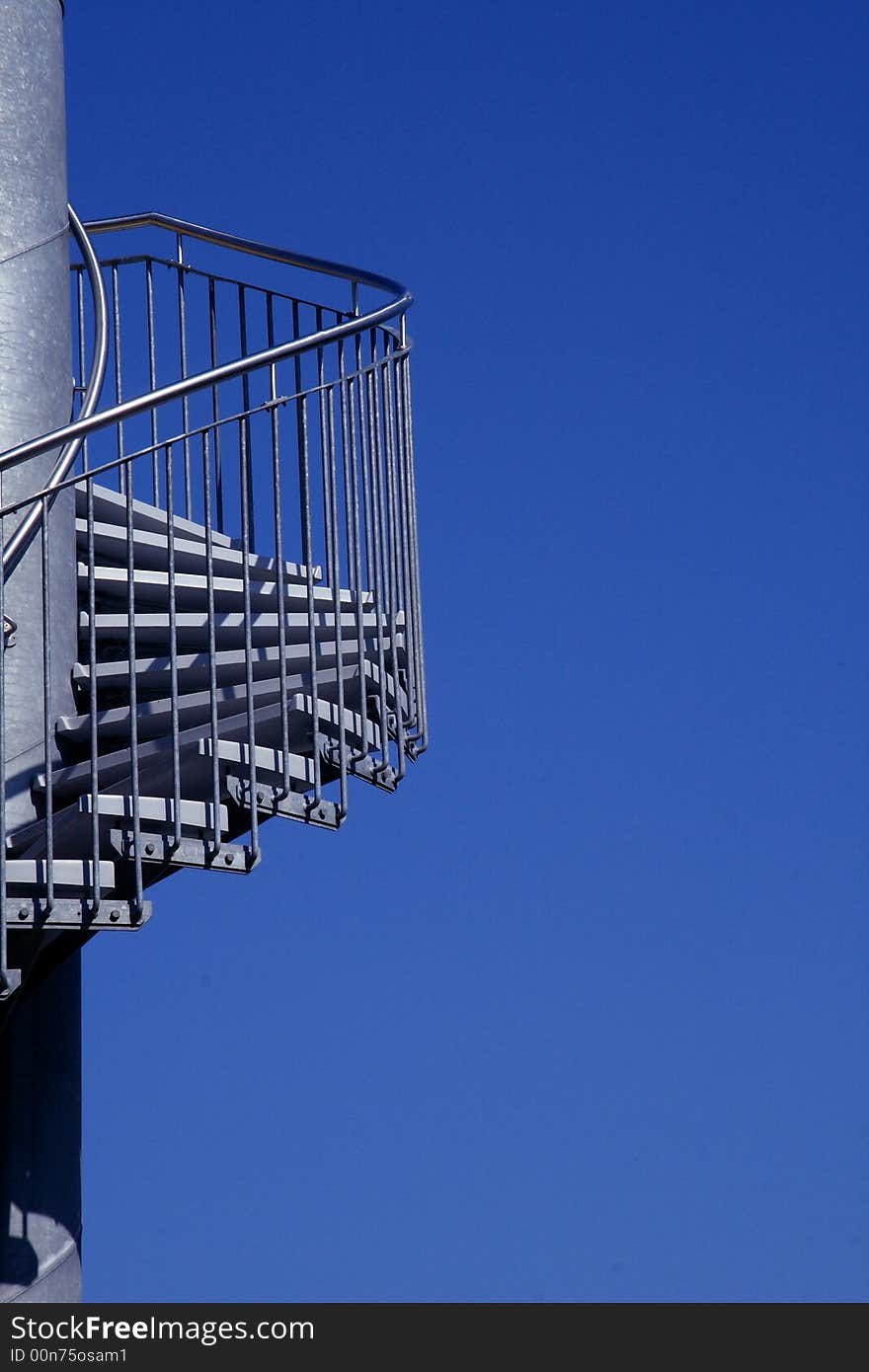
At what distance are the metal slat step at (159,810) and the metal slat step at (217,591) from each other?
3.59 ft

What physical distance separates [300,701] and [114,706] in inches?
44.9

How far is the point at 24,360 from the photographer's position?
589cm

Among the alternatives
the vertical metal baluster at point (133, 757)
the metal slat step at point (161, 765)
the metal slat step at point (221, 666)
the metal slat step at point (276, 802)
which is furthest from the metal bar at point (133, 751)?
the metal slat step at point (221, 666)

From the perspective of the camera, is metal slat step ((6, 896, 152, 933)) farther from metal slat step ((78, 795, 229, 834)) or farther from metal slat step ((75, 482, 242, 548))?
metal slat step ((75, 482, 242, 548))

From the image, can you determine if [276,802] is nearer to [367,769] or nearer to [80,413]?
[367,769]

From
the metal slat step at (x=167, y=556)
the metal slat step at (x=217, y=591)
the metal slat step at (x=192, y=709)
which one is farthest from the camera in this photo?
the metal slat step at (x=167, y=556)

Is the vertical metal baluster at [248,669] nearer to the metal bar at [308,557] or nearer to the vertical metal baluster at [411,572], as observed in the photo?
the metal bar at [308,557]

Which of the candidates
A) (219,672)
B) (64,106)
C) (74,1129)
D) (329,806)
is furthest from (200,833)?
(64,106)

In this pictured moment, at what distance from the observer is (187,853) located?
4.86 m

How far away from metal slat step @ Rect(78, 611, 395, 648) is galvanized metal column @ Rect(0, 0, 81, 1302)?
0.18 meters

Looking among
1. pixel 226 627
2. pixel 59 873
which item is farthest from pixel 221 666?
pixel 59 873

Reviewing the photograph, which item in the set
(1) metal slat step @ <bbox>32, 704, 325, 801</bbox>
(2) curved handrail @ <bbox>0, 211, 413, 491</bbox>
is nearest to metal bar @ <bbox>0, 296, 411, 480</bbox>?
(2) curved handrail @ <bbox>0, 211, 413, 491</bbox>

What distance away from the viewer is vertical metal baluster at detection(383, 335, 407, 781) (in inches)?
227

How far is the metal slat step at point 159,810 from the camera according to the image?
4.86m
